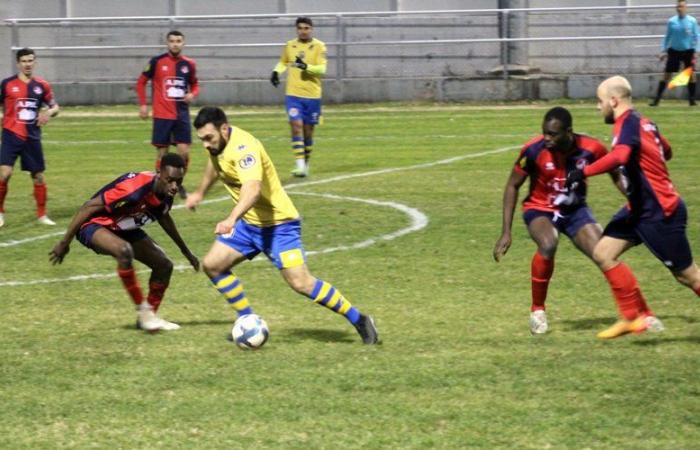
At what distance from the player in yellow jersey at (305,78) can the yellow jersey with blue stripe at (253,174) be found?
1035cm

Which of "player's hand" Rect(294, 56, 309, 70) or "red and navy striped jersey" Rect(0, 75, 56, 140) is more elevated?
"player's hand" Rect(294, 56, 309, 70)

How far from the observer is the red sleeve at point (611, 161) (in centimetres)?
884

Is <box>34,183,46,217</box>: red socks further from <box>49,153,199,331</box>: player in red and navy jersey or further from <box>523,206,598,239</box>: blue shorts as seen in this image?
<box>523,206,598,239</box>: blue shorts

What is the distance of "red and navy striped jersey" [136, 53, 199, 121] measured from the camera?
18.9 m

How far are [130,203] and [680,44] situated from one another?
70.1ft

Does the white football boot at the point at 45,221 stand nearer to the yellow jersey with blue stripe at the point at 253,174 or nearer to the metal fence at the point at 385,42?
the yellow jersey with blue stripe at the point at 253,174

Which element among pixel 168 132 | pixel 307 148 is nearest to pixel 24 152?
pixel 168 132

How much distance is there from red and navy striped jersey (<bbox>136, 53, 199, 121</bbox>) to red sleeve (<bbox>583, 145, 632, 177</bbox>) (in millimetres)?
10745

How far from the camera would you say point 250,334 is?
920cm

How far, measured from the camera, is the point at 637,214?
923cm

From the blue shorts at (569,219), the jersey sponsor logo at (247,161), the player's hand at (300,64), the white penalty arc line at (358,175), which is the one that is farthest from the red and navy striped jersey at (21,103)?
the blue shorts at (569,219)

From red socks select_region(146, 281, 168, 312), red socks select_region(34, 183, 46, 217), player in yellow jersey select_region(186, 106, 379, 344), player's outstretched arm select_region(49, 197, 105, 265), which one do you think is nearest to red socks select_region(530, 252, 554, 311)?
player in yellow jersey select_region(186, 106, 379, 344)

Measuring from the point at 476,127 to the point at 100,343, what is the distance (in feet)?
58.7

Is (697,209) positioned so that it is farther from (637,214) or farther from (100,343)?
(100,343)
